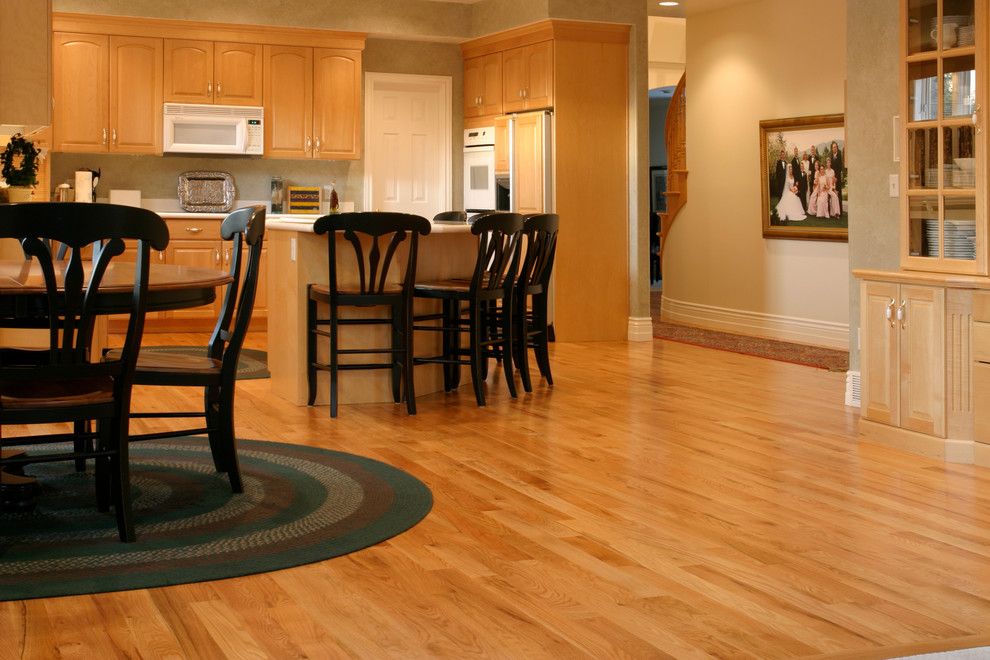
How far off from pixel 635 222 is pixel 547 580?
5.99m

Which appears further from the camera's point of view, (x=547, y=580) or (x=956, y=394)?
(x=956, y=394)

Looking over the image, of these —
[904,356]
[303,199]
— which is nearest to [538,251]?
[904,356]

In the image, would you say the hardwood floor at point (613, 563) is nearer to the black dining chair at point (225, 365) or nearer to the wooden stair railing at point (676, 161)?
the black dining chair at point (225, 365)

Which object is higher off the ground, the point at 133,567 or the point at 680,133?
the point at 680,133

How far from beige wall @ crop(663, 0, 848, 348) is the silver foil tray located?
3.90 metres

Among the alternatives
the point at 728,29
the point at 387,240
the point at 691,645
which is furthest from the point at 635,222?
the point at 691,645

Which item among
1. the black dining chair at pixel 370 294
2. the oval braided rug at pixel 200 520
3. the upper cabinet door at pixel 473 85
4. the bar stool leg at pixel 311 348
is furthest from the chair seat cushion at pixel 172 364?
the upper cabinet door at pixel 473 85

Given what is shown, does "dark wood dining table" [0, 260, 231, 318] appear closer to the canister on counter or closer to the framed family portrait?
the framed family portrait

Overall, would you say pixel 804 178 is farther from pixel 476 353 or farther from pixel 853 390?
pixel 476 353

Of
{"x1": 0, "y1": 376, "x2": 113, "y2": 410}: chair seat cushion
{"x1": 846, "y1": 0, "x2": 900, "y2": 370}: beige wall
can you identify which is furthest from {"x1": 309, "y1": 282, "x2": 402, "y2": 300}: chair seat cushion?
{"x1": 846, "y1": 0, "x2": 900, "y2": 370}: beige wall

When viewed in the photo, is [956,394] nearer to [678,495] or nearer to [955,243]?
[955,243]

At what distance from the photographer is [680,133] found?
10.3m

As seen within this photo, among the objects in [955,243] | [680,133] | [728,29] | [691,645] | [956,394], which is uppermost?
[728,29]

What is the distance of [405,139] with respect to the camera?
32.9ft
